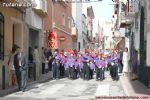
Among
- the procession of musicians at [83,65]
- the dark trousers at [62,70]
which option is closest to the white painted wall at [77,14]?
the dark trousers at [62,70]

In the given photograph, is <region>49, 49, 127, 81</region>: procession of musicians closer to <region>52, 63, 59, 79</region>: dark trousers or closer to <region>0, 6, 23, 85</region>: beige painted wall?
<region>52, 63, 59, 79</region>: dark trousers

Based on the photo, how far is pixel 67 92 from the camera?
18969 mm

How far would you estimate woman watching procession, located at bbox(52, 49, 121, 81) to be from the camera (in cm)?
2672

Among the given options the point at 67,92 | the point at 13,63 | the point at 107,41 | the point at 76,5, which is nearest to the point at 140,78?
the point at 67,92

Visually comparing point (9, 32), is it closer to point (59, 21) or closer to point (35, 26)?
point (35, 26)

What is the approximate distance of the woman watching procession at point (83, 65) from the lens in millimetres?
26719

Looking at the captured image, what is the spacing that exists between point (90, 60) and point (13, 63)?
8.01m

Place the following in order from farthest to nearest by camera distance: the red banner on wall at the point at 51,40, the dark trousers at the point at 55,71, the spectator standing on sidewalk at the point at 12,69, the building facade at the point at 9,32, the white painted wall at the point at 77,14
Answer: the white painted wall at the point at 77,14, the red banner on wall at the point at 51,40, the dark trousers at the point at 55,71, the building facade at the point at 9,32, the spectator standing on sidewalk at the point at 12,69

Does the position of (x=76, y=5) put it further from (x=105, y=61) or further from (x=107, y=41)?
(x=107, y=41)

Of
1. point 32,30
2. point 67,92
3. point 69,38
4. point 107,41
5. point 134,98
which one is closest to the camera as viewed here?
point 134,98

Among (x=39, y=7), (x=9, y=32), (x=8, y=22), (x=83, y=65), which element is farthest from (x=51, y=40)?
(x=8, y=22)

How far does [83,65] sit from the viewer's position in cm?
2728

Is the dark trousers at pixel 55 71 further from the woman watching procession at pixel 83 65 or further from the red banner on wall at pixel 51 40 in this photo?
the red banner on wall at pixel 51 40

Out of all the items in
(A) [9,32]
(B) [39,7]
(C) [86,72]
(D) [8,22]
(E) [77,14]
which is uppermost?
(E) [77,14]
